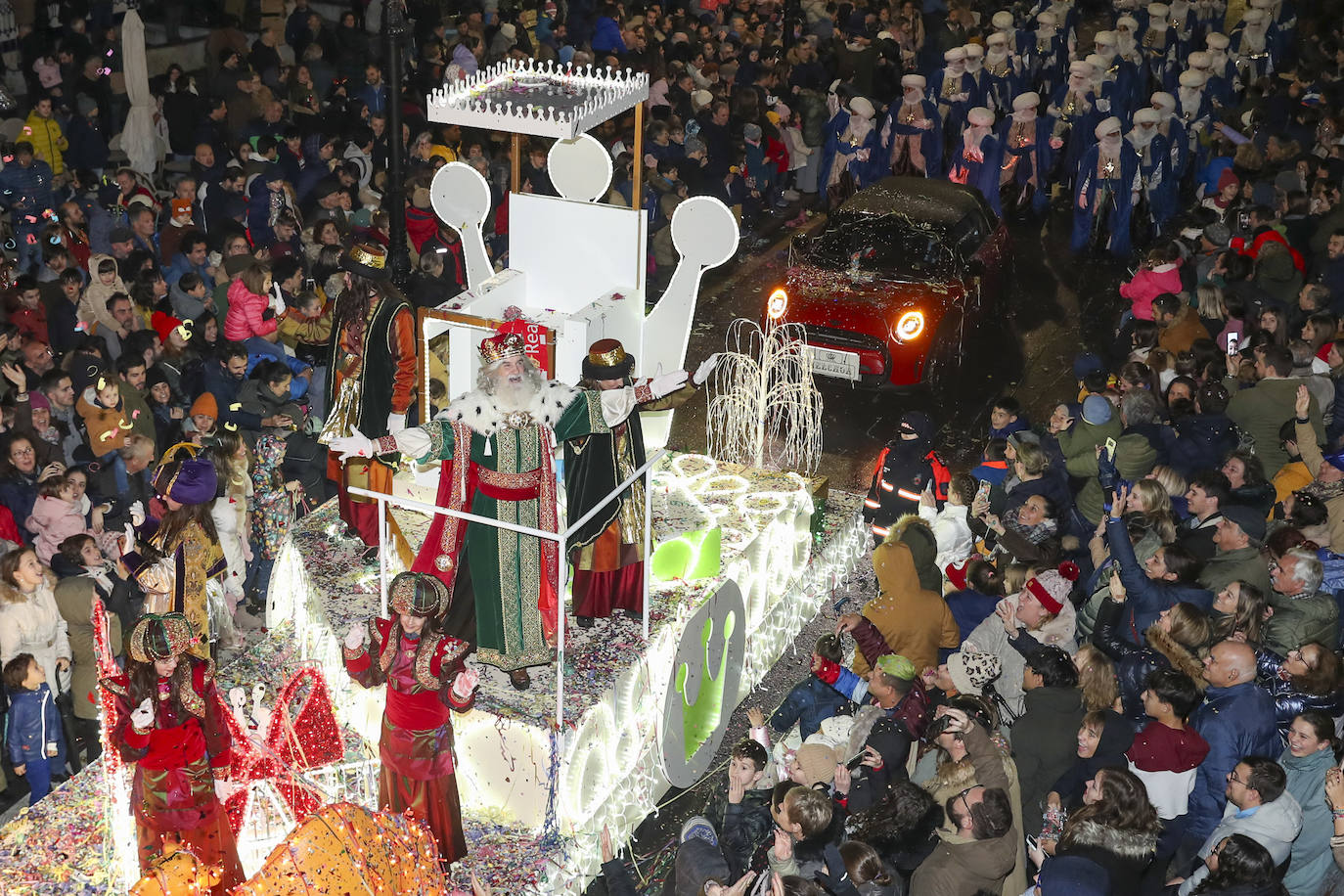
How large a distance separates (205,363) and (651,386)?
3.78 meters

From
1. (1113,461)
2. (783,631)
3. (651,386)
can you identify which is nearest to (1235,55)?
(1113,461)

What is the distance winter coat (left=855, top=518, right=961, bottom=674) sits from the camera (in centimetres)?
805

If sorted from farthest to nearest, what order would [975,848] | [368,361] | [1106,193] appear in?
[1106,193] < [368,361] < [975,848]

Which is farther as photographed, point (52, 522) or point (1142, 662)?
point (52, 522)

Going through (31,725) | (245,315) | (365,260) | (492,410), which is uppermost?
(365,260)

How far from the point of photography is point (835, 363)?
40.0 ft

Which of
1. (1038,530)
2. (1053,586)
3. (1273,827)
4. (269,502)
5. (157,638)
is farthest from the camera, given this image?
(269,502)

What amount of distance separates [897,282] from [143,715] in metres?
7.84

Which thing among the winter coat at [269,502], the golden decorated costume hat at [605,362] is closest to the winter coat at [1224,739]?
the golden decorated costume hat at [605,362]

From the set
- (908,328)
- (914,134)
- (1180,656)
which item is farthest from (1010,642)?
(914,134)

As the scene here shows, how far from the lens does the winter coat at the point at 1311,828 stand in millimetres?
6602

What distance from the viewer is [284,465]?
32.2 feet

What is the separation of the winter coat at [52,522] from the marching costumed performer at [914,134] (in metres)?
10.8

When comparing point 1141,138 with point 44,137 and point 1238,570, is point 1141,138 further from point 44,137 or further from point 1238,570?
point 44,137
